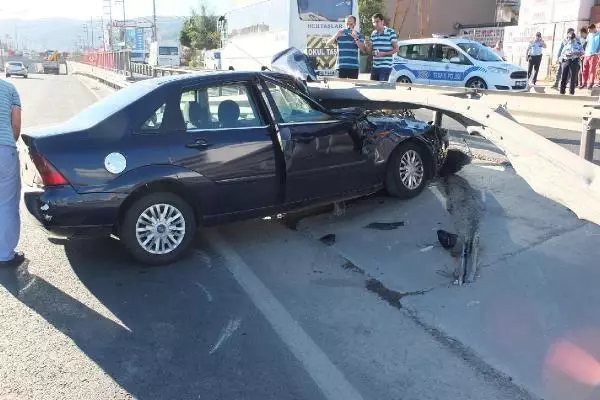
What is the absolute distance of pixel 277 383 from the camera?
3.36 meters

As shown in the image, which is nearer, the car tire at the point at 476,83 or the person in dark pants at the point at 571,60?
the person in dark pants at the point at 571,60

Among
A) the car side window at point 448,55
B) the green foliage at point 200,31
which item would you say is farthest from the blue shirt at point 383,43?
the green foliage at point 200,31

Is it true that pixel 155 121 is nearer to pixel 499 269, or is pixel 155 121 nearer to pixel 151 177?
pixel 151 177

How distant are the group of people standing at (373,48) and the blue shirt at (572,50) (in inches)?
322

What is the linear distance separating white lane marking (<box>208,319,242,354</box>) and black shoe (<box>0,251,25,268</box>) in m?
2.24

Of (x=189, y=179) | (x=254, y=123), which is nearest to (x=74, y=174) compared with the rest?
(x=189, y=179)

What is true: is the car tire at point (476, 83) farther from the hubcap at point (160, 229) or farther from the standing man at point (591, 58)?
the hubcap at point (160, 229)

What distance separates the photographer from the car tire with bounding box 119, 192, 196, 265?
193 inches

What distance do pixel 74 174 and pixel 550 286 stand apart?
12.5ft

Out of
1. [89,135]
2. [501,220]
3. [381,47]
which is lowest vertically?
[501,220]

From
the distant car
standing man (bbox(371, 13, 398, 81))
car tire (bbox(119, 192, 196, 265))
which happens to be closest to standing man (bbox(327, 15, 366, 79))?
standing man (bbox(371, 13, 398, 81))

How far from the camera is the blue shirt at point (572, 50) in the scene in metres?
16.0

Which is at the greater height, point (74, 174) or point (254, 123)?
point (254, 123)

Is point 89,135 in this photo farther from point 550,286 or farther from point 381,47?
point 381,47
